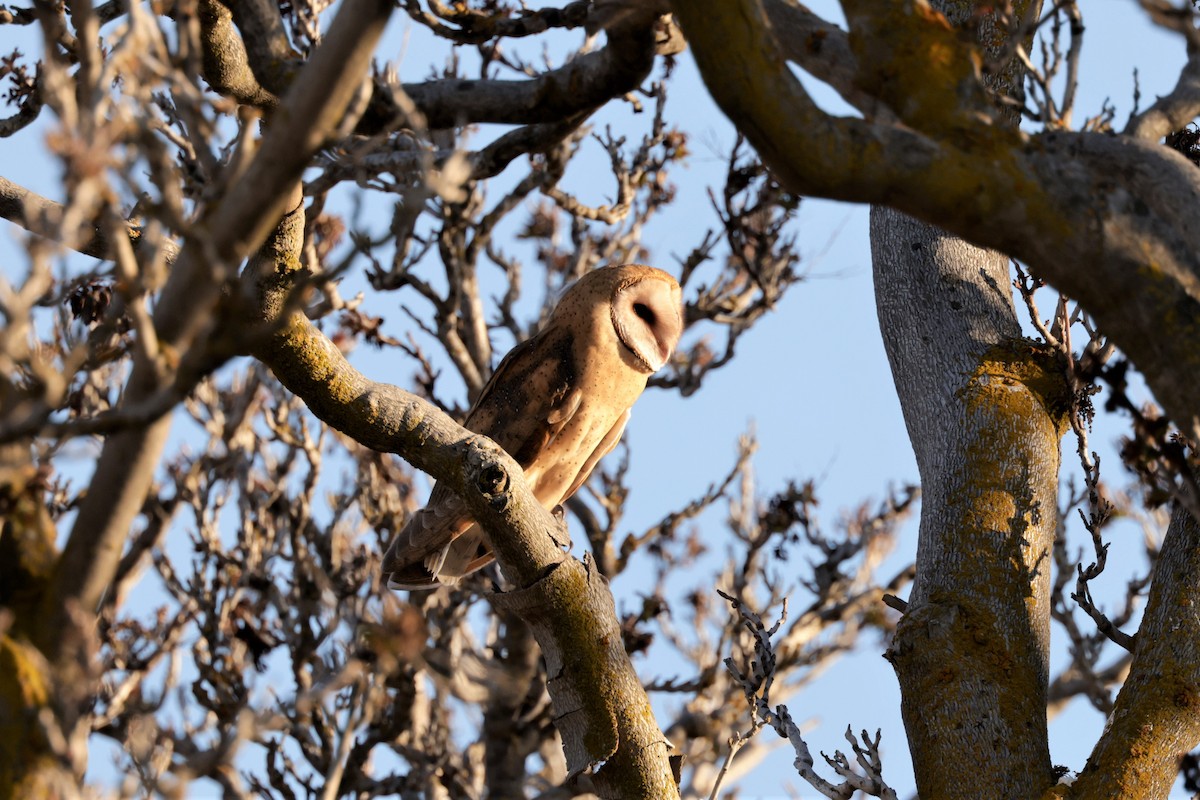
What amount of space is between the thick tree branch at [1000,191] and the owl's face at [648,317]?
2.46 m

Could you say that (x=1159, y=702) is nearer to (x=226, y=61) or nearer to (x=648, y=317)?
(x=648, y=317)

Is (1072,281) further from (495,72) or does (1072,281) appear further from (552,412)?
(495,72)

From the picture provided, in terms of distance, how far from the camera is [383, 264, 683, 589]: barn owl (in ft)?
15.1

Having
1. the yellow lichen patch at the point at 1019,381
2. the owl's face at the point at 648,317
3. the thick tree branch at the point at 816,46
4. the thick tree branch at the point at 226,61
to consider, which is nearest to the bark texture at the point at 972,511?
the yellow lichen patch at the point at 1019,381

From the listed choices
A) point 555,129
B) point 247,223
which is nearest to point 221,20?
point 555,129

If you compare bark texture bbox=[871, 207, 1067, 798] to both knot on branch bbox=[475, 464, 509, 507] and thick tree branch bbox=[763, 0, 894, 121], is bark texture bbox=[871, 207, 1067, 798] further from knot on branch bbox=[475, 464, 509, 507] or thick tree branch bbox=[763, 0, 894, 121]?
thick tree branch bbox=[763, 0, 894, 121]

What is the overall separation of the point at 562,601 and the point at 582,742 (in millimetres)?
386

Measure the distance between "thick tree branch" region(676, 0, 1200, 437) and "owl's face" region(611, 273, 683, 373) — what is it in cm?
246

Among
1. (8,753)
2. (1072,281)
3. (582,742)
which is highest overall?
(1072,281)

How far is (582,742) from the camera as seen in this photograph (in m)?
3.40

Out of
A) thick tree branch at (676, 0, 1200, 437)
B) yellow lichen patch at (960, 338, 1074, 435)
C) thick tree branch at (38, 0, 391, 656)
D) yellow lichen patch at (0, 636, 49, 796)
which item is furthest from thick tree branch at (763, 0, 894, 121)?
yellow lichen patch at (0, 636, 49, 796)

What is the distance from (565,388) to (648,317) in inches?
20.6

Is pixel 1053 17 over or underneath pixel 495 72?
underneath

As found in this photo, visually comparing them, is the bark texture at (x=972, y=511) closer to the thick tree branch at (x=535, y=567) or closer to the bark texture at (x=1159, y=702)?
the bark texture at (x=1159, y=702)
